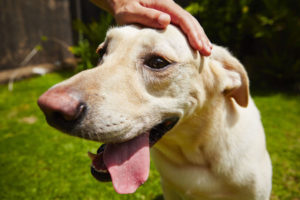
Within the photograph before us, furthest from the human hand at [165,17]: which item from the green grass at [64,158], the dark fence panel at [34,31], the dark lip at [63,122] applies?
the dark fence panel at [34,31]

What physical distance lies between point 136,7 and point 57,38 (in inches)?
336

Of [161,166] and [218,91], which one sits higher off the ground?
[218,91]

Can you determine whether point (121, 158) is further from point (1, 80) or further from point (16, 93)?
point (1, 80)

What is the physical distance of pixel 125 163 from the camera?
1.71 meters

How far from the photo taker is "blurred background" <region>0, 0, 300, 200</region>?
353 cm

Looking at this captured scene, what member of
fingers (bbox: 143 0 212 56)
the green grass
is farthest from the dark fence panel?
fingers (bbox: 143 0 212 56)

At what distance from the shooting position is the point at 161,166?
233cm

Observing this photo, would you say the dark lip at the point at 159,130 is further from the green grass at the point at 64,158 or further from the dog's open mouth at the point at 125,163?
the green grass at the point at 64,158

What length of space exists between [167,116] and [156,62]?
40 centimetres

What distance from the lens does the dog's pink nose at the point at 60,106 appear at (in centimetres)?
137

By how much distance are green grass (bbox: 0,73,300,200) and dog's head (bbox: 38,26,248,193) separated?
67.9 inches

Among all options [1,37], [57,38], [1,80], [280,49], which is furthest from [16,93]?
[280,49]

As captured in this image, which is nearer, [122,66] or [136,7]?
[122,66]

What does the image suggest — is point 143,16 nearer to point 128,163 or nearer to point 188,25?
point 188,25
